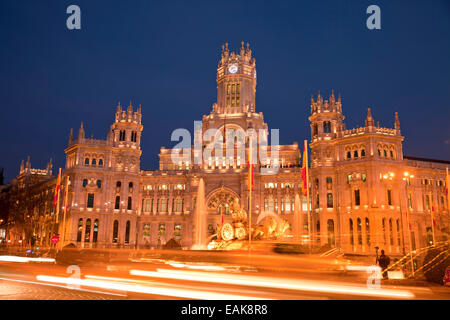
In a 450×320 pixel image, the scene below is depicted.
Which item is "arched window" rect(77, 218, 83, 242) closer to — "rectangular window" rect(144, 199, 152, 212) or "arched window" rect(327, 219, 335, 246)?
"rectangular window" rect(144, 199, 152, 212)

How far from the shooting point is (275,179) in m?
81.6

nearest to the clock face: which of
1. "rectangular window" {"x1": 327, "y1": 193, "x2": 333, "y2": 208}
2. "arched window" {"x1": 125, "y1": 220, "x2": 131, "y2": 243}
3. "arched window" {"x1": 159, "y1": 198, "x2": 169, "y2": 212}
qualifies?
"arched window" {"x1": 159, "y1": 198, "x2": 169, "y2": 212}

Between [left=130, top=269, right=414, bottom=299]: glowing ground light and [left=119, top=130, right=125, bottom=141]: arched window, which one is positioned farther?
[left=119, top=130, right=125, bottom=141]: arched window

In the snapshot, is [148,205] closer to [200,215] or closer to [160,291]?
[200,215]

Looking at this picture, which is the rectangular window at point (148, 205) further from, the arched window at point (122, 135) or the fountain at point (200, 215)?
the arched window at point (122, 135)

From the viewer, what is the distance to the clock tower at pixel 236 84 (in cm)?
9712

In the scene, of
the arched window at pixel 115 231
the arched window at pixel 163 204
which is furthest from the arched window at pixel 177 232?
the arched window at pixel 115 231

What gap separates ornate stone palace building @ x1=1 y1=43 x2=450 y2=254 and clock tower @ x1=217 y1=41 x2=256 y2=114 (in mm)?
987

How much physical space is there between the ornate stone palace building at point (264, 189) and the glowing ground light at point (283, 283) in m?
54.5

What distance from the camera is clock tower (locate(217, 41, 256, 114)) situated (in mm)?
97125
